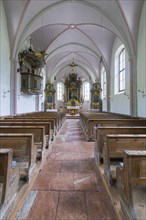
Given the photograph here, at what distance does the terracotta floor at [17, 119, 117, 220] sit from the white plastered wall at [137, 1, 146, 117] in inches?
180

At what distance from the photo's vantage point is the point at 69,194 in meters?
2.39

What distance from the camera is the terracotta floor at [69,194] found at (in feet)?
6.41

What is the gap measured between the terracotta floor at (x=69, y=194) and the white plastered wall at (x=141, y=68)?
4571 millimetres

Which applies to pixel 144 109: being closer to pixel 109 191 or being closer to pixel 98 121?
pixel 98 121

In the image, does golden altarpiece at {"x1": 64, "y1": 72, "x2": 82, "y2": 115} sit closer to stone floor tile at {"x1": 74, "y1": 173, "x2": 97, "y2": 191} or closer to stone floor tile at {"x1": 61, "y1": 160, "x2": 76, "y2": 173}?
stone floor tile at {"x1": 61, "y1": 160, "x2": 76, "y2": 173}

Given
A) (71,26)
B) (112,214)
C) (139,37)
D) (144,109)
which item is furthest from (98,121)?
(71,26)

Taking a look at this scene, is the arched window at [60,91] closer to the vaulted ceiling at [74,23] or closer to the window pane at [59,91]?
the window pane at [59,91]

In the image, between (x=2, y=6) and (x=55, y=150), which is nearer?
(x=55, y=150)

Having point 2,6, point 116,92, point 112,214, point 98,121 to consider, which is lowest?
point 112,214

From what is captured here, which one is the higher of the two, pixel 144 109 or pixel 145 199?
pixel 144 109

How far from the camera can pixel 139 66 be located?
770 centimetres

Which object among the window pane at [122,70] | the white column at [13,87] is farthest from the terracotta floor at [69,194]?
the window pane at [122,70]

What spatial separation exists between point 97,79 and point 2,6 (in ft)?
38.1

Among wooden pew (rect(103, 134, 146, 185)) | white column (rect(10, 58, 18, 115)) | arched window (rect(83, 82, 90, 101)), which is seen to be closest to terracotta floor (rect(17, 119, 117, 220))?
wooden pew (rect(103, 134, 146, 185))
